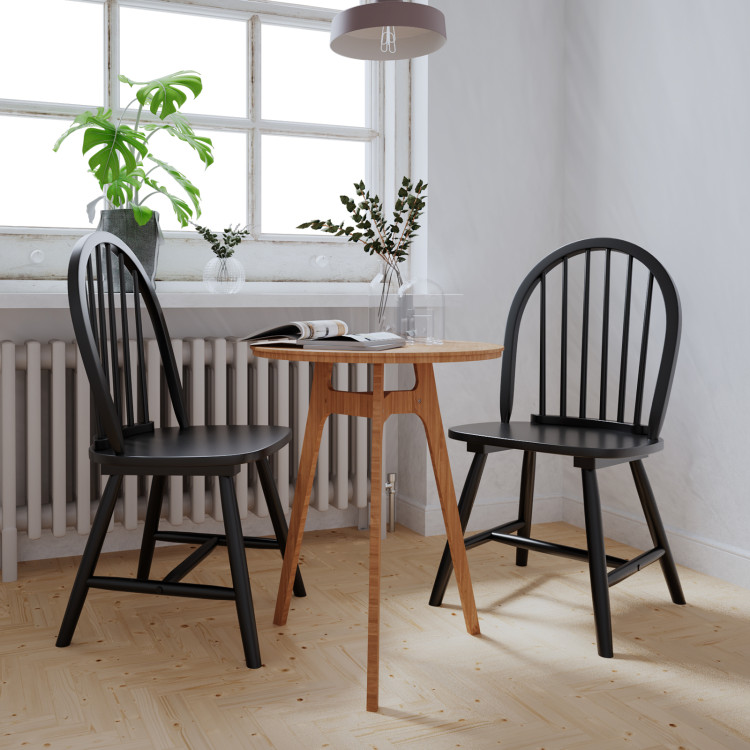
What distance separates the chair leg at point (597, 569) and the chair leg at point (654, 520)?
250mm

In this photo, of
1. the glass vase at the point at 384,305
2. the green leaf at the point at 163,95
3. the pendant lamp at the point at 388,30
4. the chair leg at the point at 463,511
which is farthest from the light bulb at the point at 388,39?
the chair leg at the point at 463,511

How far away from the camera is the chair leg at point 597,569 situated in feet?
5.83

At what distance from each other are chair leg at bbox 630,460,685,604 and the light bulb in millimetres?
1164

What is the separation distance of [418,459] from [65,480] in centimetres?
112

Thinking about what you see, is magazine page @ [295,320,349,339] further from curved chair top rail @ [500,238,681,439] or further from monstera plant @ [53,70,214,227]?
monstera plant @ [53,70,214,227]

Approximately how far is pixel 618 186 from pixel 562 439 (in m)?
1.09

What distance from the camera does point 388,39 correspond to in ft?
6.50

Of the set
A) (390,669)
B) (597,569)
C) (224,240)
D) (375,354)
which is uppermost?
(224,240)

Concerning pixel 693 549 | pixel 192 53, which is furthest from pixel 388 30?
pixel 693 549

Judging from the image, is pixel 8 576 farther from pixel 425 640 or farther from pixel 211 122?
pixel 211 122

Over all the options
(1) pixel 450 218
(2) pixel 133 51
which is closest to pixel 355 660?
(1) pixel 450 218

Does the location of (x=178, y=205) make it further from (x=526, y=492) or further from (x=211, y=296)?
(x=526, y=492)

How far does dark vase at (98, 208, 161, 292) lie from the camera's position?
90.9 inches

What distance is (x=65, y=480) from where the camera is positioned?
2.34 meters
